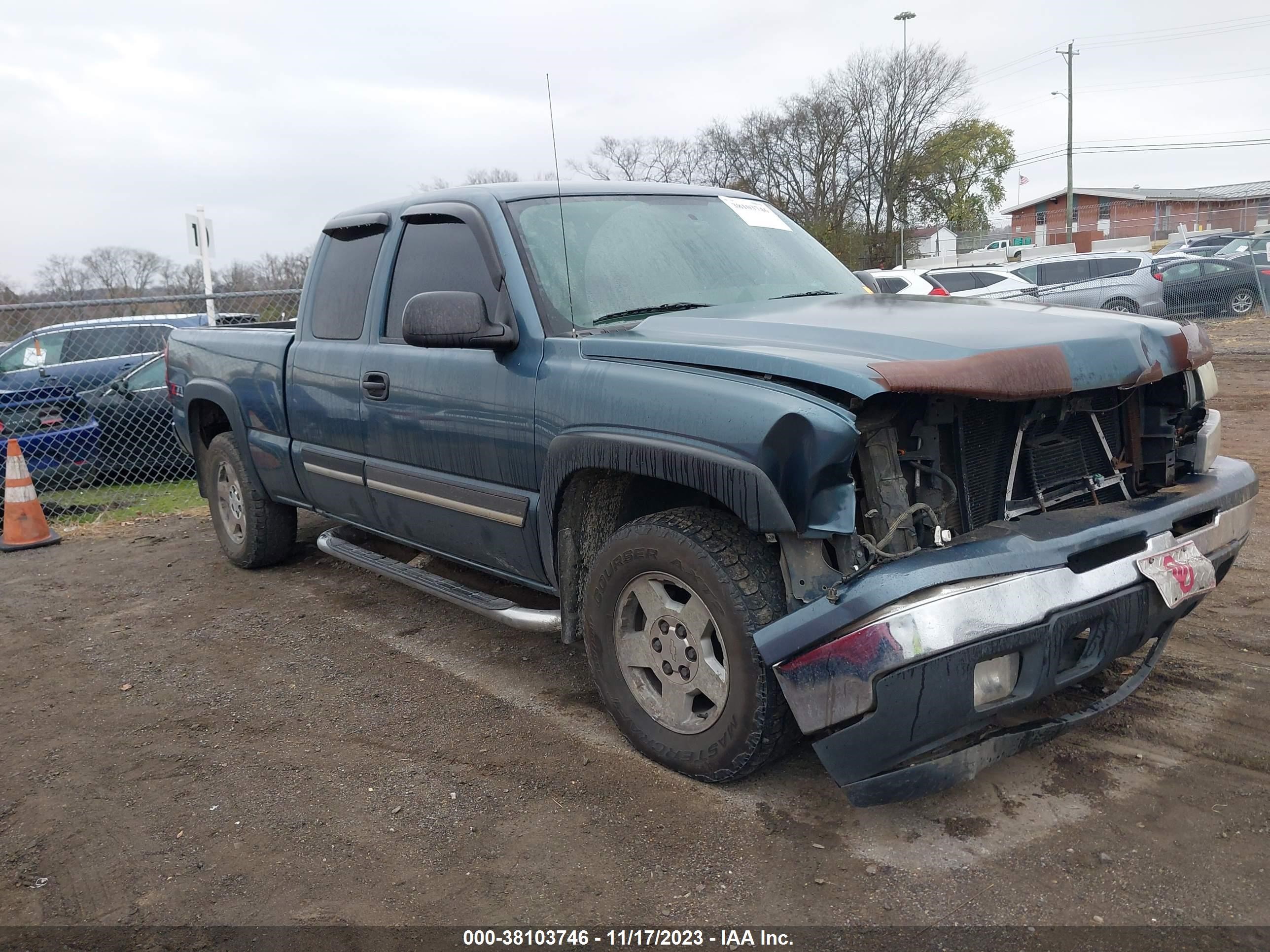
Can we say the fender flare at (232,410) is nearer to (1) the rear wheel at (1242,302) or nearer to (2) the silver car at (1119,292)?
(2) the silver car at (1119,292)

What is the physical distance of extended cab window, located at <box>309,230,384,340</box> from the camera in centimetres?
445

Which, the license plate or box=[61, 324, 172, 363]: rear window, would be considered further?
box=[61, 324, 172, 363]: rear window

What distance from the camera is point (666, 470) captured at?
9.29ft

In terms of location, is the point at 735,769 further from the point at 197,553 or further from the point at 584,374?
the point at 197,553

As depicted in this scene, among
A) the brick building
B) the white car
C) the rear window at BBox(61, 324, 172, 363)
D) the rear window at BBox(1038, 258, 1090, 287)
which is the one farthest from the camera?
the brick building

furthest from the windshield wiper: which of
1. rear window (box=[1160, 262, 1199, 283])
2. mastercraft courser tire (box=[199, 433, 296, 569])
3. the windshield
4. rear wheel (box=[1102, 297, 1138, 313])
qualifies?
rear window (box=[1160, 262, 1199, 283])

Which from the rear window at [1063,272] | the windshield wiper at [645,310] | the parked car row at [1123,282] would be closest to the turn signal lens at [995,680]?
the windshield wiper at [645,310]

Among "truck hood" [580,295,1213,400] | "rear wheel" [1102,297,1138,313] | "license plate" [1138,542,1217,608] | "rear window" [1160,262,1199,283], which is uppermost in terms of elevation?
"truck hood" [580,295,1213,400]

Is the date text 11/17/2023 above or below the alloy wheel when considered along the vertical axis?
below

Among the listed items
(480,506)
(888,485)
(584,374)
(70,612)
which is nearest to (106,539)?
(70,612)

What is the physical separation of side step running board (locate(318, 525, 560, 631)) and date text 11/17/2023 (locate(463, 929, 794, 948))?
4.00 ft

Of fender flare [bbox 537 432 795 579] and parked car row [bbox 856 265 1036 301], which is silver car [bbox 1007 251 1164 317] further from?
fender flare [bbox 537 432 795 579]

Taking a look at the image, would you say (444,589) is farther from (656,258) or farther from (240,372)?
(240,372)

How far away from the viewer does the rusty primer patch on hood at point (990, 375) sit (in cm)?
246
